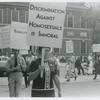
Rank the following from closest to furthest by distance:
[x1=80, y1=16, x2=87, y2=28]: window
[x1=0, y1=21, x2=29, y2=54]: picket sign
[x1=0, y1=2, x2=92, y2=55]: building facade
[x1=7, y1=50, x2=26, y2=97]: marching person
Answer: [x1=0, y1=21, x2=29, y2=54]: picket sign, [x1=7, y1=50, x2=26, y2=97]: marching person, [x1=0, y1=2, x2=92, y2=55]: building facade, [x1=80, y1=16, x2=87, y2=28]: window

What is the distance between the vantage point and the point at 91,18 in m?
→ 19.1

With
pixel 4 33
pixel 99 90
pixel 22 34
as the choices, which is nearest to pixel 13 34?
pixel 22 34

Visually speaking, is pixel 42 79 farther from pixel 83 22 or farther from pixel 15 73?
pixel 83 22

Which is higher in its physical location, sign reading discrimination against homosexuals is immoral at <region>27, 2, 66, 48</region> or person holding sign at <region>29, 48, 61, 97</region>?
sign reading discrimination against homosexuals is immoral at <region>27, 2, 66, 48</region>

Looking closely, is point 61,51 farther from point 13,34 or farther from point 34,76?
point 34,76

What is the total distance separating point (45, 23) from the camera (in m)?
5.47

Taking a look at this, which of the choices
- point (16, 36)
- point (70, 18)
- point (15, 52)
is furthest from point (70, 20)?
point (16, 36)

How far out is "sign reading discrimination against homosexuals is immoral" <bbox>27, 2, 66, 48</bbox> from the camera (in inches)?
214

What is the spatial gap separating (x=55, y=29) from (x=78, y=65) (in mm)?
16532

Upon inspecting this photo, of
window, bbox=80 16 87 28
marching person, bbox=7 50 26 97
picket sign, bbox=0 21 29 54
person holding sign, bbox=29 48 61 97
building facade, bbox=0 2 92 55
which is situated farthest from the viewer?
window, bbox=80 16 87 28

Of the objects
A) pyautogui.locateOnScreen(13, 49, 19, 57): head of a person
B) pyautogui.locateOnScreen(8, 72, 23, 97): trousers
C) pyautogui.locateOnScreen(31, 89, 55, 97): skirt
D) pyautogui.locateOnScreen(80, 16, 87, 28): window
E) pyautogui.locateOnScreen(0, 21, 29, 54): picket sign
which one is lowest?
pyautogui.locateOnScreen(8, 72, 23, 97): trousers

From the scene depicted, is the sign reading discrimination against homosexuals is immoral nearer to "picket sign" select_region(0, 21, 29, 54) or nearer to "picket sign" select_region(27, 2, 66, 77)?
"picket sign" select_region(27, 2, 66, 77)

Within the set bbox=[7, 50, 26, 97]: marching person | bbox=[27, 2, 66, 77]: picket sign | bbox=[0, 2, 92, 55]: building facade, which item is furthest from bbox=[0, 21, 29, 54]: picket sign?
bbox=[0, 2, 92, 55]: building facade

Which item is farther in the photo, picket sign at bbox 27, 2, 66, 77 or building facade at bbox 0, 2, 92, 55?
building facade at bbox 0, 2, 92, 55
